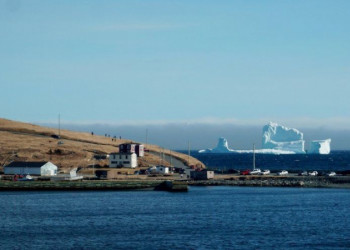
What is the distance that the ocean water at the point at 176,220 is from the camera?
5981 cm

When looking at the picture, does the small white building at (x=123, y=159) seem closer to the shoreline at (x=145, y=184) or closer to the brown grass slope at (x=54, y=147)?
the brown grass slope at (x=54, y=147)

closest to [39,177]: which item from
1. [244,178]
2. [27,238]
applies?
[244,178]

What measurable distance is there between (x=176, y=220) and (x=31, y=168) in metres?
61.7

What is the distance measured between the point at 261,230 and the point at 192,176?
199 ft

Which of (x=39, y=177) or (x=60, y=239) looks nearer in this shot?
(x=60, y=239)

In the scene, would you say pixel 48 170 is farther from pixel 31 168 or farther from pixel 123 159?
pixel 123 159

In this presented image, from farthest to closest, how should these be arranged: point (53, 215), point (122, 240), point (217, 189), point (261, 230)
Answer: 1. point (217, 189)
2. point (53, 215)
3. point (261, 230)
4. point (122, 240)

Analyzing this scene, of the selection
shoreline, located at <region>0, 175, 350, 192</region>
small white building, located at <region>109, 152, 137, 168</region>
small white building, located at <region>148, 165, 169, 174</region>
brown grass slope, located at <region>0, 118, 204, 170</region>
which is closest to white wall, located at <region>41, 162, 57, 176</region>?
brown grass slope, located at <region>0, 118, 204, 170</region>

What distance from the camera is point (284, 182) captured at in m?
122

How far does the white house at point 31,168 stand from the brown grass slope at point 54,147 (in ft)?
36.7

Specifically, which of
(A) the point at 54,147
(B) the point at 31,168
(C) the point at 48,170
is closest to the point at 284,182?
(C) the point at 48,170

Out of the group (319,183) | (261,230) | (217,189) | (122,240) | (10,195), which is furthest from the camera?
(319,183)

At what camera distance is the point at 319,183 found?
12156 cm

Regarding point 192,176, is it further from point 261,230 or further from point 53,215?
point 261,230
